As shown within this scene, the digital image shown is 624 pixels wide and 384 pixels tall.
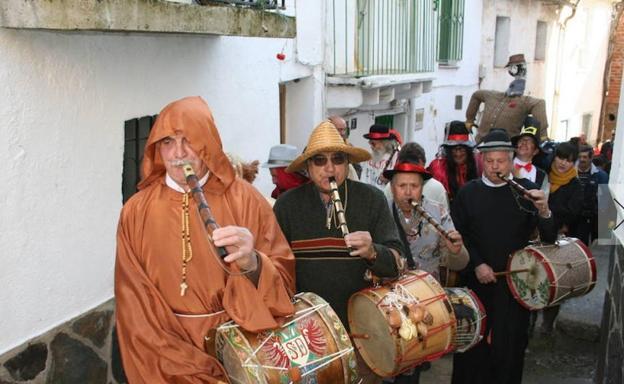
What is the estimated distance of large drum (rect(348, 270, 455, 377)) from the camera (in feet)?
11.5

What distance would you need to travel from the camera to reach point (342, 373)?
3.06 m

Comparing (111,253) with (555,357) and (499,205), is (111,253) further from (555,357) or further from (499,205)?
(555,357)

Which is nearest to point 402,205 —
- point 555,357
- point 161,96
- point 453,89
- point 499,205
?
point 499,205

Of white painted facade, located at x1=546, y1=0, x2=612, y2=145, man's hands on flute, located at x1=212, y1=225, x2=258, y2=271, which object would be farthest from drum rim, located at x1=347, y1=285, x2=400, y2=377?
white painted facade, located at x1=546, y1=0, x2=612, y2=145

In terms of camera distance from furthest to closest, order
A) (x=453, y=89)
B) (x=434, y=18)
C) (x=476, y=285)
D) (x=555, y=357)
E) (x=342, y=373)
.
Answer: (x=453, y=89) → (x=434, y=18) → (x=555, y=357) → (x=476, y=285) → (x=342, y=373)

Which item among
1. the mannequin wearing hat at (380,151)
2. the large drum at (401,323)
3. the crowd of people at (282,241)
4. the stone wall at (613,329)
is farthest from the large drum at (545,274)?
the mannequin wearing hat at (380,151)

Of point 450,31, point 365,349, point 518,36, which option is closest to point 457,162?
point 365,349

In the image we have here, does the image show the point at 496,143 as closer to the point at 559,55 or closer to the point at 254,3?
the point at 254,3

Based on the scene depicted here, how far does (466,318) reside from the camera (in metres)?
4.21

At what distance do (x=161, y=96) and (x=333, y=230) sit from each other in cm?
207

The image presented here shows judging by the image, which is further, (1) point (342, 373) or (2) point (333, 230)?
(2) point (333, 230)

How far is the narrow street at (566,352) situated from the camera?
577 cm

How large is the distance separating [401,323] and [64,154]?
2.21m

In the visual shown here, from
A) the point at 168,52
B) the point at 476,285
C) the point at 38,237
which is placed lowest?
the point at 476,285
